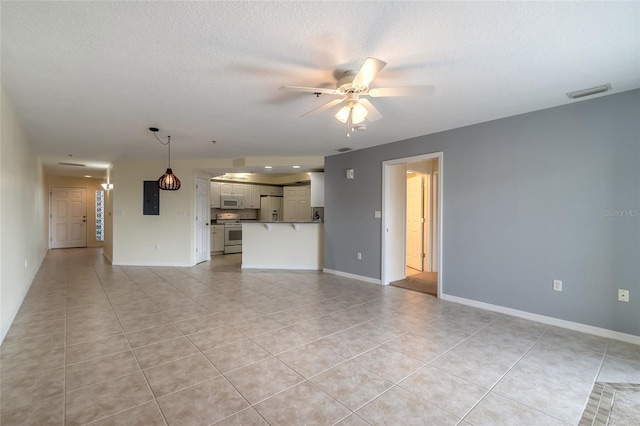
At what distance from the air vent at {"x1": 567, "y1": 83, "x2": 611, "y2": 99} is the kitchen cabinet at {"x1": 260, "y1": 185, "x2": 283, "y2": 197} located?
296 inches

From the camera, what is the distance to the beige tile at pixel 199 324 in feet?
9.75

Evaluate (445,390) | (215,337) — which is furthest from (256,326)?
(445,390)

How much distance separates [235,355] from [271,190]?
718 centimetres

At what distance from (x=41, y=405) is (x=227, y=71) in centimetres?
253

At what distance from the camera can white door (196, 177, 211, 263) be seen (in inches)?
263

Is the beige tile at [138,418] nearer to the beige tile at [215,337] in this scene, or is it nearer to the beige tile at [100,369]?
the beige tile at [100,369]

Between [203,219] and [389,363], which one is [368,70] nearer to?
[389,363]

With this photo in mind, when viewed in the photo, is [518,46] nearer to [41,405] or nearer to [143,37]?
[143,37]

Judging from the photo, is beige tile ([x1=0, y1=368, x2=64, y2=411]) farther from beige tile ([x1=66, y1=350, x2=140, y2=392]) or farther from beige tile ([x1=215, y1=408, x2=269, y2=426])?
beige tile ([x1=215, y1=408, x2=269, y2=426])

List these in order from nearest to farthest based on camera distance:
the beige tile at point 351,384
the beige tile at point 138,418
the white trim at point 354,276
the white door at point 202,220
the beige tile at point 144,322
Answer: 1. the beige tile at point 138,418
2. the beige tile at point 351,384
3. the beige tile at point 144,322
4. the white trim at point 354,276
5. the white door at point 202,220

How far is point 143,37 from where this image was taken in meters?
1.91

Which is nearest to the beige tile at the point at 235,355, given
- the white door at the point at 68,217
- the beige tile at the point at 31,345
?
the beige tile at the point at 31,345

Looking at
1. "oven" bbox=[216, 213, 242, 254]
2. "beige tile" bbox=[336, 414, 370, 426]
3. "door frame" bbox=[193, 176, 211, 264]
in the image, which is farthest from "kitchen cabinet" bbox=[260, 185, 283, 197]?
"beige tile" bbox=[336, 414, 370, 426]

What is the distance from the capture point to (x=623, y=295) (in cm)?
277
